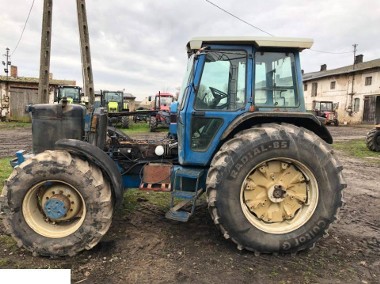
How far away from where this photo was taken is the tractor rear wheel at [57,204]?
11.3 feet

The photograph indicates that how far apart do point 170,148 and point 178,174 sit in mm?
735

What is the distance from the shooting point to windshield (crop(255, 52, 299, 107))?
3.80m

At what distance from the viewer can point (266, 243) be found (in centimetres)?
352

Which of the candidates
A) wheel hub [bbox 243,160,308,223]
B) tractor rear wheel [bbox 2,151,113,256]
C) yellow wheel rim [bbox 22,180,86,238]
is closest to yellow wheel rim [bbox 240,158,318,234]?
wheel hub [bbox 243,160,308,223]

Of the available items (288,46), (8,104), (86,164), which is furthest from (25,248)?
(8,104)

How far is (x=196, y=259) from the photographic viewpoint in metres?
3.48

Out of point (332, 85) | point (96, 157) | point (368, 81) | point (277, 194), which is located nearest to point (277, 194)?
point (277, 194)

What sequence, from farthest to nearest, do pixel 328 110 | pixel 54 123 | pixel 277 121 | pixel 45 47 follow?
pixel 328 110 → pixel 45 47 → pixel 54 123 → pixel 277 121

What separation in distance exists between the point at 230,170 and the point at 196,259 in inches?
39.6

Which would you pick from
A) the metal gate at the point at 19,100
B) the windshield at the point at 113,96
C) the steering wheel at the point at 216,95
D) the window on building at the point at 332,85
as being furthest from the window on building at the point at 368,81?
the steering wheel at the point at 216,95

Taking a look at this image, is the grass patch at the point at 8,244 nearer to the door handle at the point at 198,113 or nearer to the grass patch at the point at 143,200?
the grass patch at the point at 143,200

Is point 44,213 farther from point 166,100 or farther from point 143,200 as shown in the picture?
point 166,100

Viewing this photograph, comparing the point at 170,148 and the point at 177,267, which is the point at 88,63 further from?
the point at 177,267

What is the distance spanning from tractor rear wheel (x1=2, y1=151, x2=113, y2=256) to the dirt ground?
0.16m
